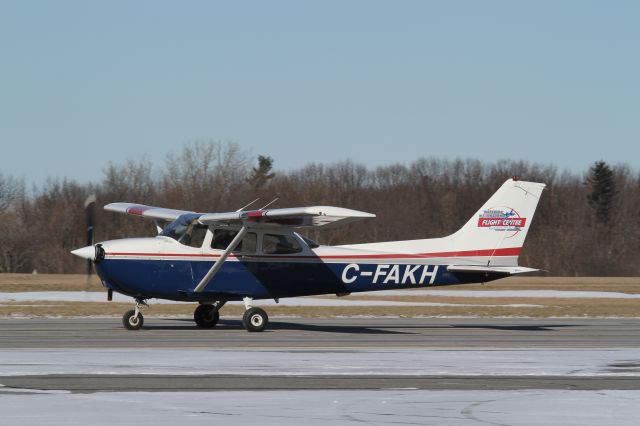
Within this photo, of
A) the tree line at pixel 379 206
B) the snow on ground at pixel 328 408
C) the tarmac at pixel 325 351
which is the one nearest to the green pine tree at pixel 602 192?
the tree line at pixel 379 206

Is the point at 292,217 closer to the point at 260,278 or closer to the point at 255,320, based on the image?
the point at 260,278

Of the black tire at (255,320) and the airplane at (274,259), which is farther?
the black tire at (255,320)

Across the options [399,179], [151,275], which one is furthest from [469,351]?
[399,179]

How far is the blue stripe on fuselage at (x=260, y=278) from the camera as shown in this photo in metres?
20.4

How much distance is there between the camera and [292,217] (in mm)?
19438

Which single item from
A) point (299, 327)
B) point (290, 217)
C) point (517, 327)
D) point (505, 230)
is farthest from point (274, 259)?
point (517, 327)

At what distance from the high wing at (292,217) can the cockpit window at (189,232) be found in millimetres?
262

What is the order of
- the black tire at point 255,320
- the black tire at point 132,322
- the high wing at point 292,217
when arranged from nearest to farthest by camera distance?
the high wing at point 292,217, the black tire at point 132,322, the black tire at point 255,320

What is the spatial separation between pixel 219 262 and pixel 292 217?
2.22 m

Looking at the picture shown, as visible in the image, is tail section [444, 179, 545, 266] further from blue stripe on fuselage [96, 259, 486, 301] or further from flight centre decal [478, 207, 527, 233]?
blue stripe on fuselage [96, 259, 486, 301]

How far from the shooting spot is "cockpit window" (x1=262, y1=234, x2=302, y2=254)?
21.4 m

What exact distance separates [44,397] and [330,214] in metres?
8.49

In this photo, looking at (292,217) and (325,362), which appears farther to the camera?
(292,217)

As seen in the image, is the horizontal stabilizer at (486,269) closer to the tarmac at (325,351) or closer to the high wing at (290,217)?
the tarmac at (325,351)
